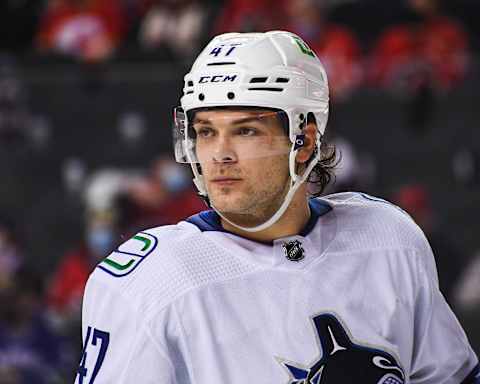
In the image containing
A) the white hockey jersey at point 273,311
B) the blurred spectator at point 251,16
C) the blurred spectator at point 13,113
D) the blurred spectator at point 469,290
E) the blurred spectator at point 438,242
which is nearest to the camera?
the white hockey jersey at point 273,311

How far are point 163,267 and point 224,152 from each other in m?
0.25

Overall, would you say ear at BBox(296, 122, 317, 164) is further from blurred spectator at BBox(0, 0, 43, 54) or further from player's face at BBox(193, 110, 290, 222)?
blurred spectator at BBox(0, 0, 43, 54)

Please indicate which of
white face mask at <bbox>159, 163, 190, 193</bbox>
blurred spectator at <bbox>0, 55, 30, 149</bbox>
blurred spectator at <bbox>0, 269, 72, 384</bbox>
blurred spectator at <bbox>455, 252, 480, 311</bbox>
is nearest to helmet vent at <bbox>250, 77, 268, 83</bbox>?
blurred spectator at <bbox>455, 252, 480, 311</bbox>

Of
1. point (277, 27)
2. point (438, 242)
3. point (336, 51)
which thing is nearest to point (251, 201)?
point (438, 242)

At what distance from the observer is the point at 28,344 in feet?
17.8

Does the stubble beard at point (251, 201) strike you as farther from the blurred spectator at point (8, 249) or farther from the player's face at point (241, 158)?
the blurred spectator at point (8, 249)

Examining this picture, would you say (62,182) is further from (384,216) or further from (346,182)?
(384,216)

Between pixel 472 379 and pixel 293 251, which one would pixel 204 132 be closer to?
pixel 293 251

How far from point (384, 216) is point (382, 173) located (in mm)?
3428

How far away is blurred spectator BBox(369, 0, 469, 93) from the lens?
599 cm

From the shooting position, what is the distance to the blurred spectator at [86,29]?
288 inches

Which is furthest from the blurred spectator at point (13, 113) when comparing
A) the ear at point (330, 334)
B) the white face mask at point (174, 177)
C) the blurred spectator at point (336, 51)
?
the ear at point (330, 334)

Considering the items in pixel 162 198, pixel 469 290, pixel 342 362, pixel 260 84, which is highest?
pixel 260 84

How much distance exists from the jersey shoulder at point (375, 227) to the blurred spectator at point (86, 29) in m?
4.65
